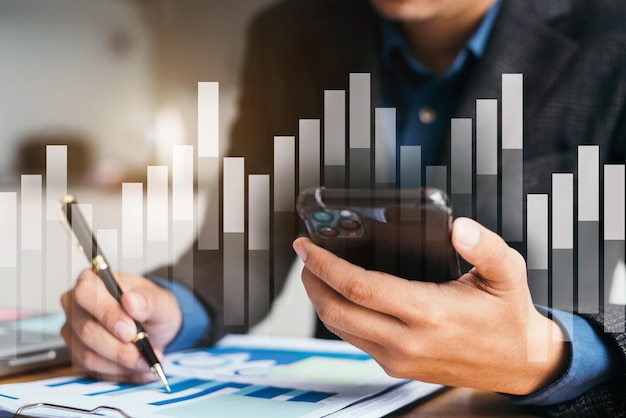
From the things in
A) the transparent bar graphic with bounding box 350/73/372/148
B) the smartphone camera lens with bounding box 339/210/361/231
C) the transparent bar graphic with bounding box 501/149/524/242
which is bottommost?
the smartphone camera lens with bounding box 339/210/361/231

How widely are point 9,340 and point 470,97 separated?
1.61 feet

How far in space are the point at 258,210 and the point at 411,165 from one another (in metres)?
0.20

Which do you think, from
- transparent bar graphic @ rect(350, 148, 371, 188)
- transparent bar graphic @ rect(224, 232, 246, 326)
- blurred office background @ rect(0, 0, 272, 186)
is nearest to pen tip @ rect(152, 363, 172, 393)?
transparent bar graphic @ rect(224, 232, 246, 326)

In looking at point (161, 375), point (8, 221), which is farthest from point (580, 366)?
point (8, 221)

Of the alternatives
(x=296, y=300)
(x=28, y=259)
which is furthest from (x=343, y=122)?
(x=28, y=259)

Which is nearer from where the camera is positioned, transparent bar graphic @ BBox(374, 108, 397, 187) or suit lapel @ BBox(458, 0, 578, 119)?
suit lapel @ BBox(458, 0, 578, 119)

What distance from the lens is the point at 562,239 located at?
2.24 feet

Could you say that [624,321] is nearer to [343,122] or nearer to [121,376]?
[121,376]

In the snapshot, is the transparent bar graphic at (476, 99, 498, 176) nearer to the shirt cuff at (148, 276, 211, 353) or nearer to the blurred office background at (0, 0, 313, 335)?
the shirt cuff at (148, 276, 211, 353)

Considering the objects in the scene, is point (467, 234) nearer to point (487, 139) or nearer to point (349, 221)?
point (349, 221)

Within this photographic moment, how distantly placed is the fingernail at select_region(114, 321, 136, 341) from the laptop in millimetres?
63

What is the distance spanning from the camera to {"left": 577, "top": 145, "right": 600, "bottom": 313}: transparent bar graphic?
662mm
